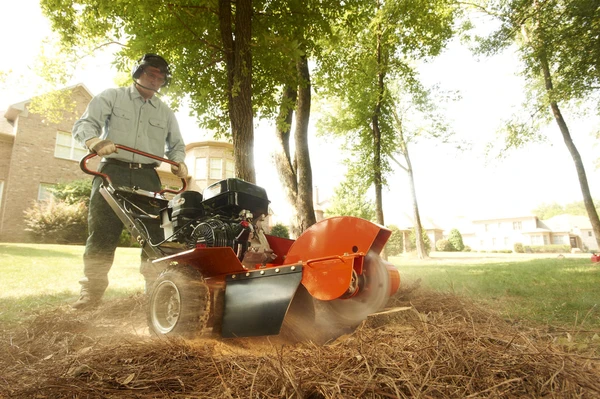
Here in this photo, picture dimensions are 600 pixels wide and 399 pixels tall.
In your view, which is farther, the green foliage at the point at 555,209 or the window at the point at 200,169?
the green foliage at the point at 555,209

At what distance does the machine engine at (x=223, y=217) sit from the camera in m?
2.44

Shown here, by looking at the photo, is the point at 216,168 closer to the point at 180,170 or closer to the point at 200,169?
the point at 200,169

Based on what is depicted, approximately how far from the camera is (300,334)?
235 cm

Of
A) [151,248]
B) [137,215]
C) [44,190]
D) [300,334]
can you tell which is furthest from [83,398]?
[44,190]

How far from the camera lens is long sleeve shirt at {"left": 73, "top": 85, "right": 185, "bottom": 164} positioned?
3492 millimetres

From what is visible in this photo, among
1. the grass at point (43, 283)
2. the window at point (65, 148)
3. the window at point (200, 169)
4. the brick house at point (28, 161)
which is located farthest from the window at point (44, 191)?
the grass at point (43, 283)

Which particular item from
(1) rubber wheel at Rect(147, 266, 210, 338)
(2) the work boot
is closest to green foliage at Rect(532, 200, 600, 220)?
(2) the work boot

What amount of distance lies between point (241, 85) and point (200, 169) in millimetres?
20810

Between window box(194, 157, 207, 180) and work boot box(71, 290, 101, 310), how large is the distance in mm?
21145

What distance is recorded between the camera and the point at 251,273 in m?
2.17

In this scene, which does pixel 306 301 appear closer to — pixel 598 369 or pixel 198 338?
pixel 198 338

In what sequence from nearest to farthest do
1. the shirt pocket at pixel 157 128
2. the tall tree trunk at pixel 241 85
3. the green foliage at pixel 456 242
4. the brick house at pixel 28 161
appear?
the shirt pocket at pixel 157 128 < the tall tree trunk at pixel 241 85 < the brick house at pixel 28 161 < the green foliage at pixel 456 242

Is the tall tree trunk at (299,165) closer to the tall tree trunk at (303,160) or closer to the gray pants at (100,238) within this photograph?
the tall tree trunk at (303,160)

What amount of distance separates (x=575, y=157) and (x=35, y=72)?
64.6 ft
